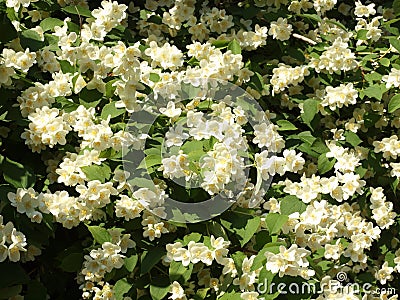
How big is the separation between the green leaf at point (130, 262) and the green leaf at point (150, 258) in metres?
0.03

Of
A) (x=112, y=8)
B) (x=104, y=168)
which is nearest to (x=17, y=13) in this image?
(x=112, y=8)

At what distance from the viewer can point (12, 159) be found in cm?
257

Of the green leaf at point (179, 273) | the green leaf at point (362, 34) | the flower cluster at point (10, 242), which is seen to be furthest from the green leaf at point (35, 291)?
the green leaf at point (362, 34)

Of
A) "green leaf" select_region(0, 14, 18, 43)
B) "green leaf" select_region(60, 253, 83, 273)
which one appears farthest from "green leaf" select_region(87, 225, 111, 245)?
"green leaf" select_region(0, 14, 18, 43)

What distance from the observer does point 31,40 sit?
275cm

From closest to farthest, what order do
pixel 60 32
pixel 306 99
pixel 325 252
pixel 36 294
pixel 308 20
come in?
pixel 36 294
pixel 325 252
pixel 60 32
pixel 306 99
pixel 308 20

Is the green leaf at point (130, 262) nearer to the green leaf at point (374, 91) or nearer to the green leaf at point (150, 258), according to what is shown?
the green leaf at point (150, 258)

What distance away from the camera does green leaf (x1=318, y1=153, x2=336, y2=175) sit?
2.80 metres

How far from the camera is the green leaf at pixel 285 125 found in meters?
2.90

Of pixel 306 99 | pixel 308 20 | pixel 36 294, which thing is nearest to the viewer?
pixel 36 294

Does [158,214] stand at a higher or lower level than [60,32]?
lower

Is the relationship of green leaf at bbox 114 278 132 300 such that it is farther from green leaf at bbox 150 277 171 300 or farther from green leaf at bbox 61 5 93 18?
green leaf at bbox 61 5 93 18

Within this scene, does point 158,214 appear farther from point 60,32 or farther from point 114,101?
point 60,32

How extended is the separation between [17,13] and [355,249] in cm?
176
